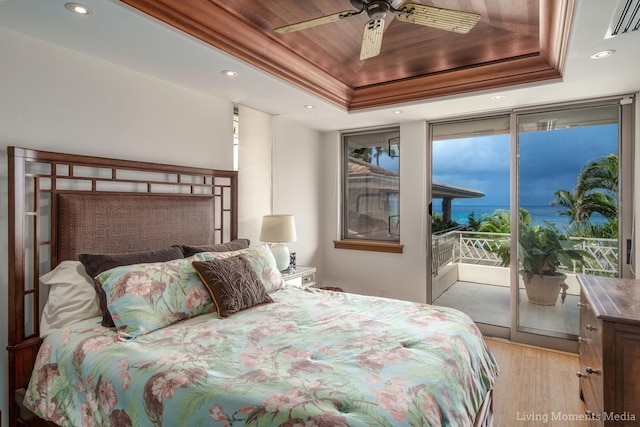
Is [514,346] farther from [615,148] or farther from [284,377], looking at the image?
[284,377]

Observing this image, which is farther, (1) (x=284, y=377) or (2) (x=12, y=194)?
(2) (x=12, y=194)

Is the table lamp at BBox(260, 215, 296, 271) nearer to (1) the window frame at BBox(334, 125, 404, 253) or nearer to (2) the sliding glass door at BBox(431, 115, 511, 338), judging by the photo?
(1) the window frame at BBox(334, 125, 404, 253)

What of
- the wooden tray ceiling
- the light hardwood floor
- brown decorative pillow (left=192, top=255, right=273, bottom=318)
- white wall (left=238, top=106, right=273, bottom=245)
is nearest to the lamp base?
white wall (left=238, top=106, right=273, bottom=245)

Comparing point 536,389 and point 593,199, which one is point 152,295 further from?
point 593,199

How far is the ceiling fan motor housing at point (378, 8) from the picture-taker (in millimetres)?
1807

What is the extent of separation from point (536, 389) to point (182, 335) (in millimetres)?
2537

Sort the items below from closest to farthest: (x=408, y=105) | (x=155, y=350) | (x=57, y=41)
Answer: (x=155, y=350) → (x=57, y=41) → (x=408, y=105)

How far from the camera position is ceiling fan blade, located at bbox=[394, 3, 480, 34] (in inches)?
66.9

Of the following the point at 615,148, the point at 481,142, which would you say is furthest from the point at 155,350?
the point at 615,148

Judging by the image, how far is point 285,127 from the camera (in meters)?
3.97

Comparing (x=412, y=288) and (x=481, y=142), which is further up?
(x=481, y=142)

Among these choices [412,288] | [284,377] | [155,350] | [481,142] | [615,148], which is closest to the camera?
[284,377]

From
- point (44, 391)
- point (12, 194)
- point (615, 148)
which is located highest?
point (615, 148)

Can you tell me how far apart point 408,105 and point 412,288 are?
2027 mm
